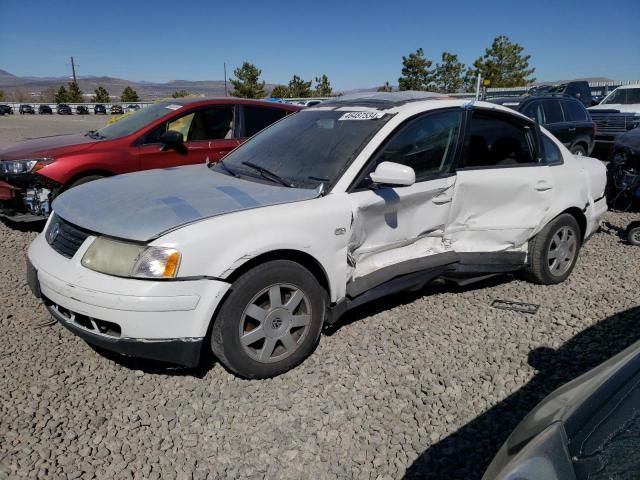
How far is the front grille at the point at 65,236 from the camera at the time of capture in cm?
282

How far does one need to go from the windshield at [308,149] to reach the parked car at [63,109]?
171 ft

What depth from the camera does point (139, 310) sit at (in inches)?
99.5

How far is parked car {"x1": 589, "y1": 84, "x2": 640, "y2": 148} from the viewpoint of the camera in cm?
1197

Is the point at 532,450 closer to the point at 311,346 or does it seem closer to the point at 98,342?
the point at 311,346

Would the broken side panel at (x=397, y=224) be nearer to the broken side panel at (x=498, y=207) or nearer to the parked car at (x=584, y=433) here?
the broken side panel at (x=498, y=207)

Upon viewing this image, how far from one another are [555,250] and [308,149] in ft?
8.37

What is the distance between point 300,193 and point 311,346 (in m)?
1.00

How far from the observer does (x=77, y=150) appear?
552 centimetres

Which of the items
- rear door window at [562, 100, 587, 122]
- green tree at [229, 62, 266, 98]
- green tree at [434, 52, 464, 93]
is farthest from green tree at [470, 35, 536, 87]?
rear door window at [562, 100, 587, 122]

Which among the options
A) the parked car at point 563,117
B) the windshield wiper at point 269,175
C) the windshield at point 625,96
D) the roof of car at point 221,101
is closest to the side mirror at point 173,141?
the roof of car at point 221,101

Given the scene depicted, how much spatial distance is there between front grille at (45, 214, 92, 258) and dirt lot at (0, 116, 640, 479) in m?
0.77

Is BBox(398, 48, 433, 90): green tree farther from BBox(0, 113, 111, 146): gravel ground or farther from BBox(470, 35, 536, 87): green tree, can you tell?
BBox(0, 113, 111, 146): gravel ground

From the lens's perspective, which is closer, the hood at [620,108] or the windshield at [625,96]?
the hood at [620,108]

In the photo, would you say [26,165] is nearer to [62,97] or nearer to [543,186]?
[543,186]
